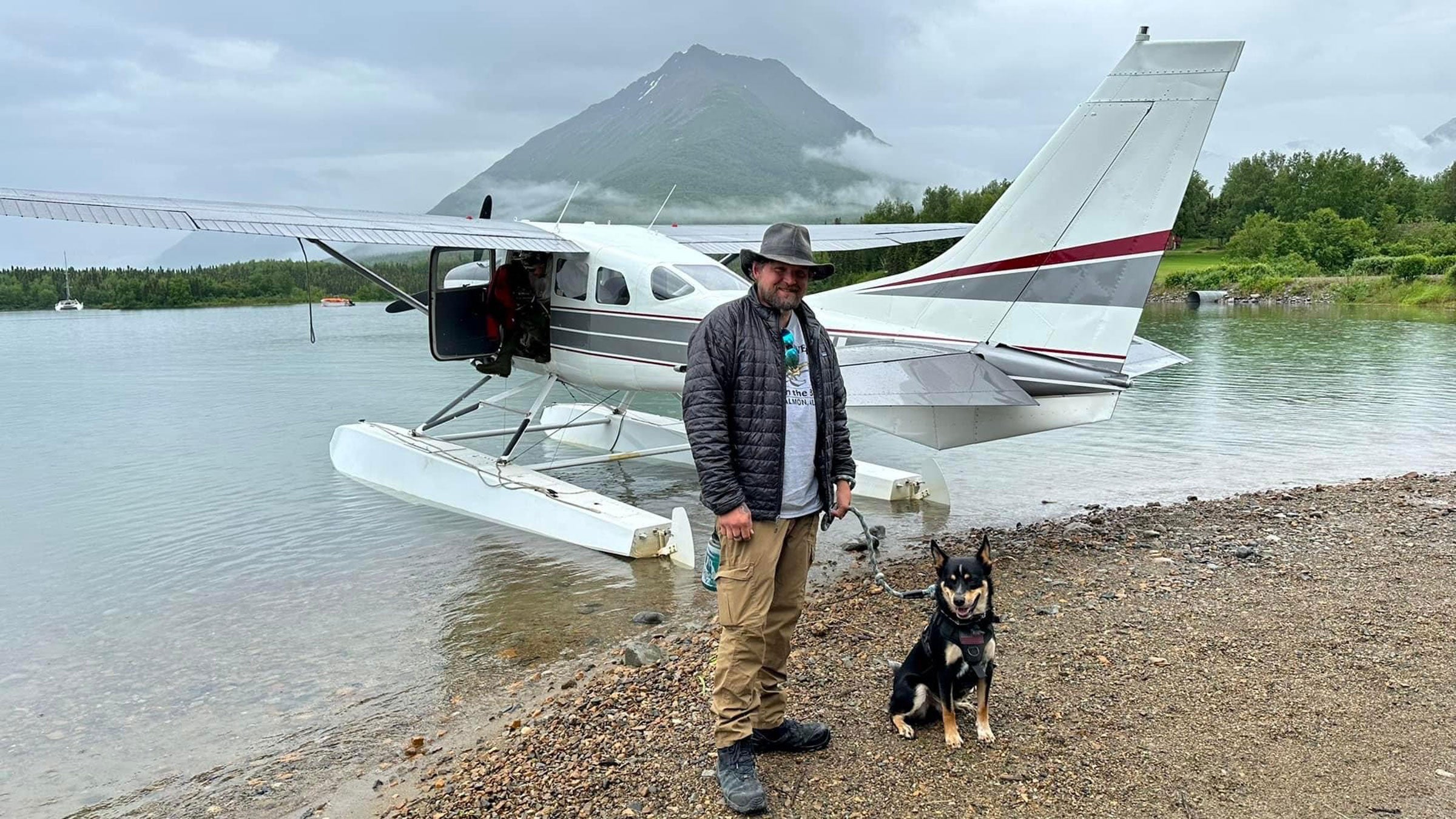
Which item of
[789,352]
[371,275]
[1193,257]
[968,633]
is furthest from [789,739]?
[1193,257]

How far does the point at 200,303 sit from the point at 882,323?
3992 inches

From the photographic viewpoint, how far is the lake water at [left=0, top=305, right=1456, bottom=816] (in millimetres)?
5074

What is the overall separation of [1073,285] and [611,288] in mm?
4447

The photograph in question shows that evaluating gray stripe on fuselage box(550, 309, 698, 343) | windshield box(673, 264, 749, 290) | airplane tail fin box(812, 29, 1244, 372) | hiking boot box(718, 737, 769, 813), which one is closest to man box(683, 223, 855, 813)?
hiking boot box(718, 737, 769, 813)

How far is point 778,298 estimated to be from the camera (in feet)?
10.7

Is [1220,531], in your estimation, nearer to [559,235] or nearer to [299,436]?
[559,235]

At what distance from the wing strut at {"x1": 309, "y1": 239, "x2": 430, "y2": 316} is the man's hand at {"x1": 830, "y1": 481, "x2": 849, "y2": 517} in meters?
6.83

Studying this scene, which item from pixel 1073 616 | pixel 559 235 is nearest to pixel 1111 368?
pixel 1073 616

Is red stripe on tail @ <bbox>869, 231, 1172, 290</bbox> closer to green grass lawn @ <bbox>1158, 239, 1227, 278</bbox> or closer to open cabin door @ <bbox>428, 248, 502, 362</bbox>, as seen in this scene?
open cabin door @ <bbox>428, 248, 502, 362</bbox>

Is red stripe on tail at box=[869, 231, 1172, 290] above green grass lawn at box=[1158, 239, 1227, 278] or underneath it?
underneath

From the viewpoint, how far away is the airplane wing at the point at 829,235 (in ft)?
39.3

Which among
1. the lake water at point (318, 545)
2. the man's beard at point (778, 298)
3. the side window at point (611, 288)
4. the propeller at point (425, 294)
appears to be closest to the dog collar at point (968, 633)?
the man's beard at point (778, 298)

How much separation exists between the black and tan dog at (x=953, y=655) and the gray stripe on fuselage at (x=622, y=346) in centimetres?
523

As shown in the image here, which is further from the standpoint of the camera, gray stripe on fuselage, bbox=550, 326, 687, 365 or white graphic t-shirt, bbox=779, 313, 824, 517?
gray stripe on fuselage, bbox=550, 326, 687, 365
